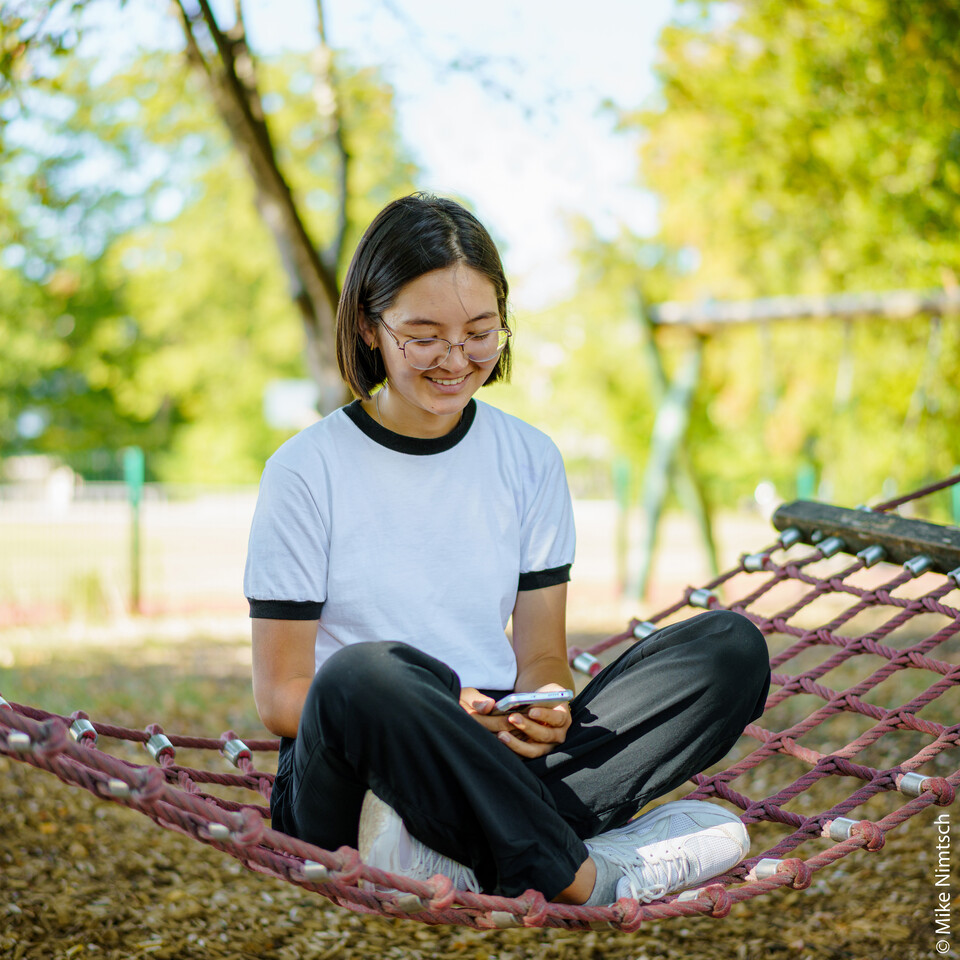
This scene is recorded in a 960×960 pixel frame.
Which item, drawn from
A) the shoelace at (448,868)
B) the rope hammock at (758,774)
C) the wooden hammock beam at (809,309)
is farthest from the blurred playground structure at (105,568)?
the shoelace at (448,868)

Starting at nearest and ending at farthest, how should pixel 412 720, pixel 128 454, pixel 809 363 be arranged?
1. pixel 412 720
2. pixel 128 454
3. pixel 809 363

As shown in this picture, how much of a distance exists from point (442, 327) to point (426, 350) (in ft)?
0.15

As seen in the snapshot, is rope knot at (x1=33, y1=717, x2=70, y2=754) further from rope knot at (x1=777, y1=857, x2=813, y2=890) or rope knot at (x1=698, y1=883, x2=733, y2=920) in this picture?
rope knot at (x1=777, y1=857, x2=813, y2=890)

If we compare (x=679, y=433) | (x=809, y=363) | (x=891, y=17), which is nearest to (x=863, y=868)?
(x=891, y=17)

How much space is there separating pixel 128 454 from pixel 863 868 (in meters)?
6.68

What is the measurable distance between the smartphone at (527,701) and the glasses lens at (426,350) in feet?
1.86

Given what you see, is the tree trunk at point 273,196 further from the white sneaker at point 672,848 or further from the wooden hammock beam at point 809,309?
the white sneaker at point 672,848

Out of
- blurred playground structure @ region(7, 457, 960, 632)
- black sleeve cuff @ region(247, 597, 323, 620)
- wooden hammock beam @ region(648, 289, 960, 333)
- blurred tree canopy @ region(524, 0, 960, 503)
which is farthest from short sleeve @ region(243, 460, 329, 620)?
wooden hammock beam @ region(648, 289, 960, 333)

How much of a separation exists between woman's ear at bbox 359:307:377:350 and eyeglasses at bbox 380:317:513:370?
0.09 meters

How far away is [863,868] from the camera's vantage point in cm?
288

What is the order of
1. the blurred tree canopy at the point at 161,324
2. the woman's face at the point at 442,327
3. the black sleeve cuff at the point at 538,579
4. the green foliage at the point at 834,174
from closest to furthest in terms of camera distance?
the woman's face at the point at 442,327, the black sleeve cuff at the point at 538,579, the green foliage at the point at 834,174, the blurred tree canopy at the point at 161,324

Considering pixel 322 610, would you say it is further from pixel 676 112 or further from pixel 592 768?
pixel 676 112

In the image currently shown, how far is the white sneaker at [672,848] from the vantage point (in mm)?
1702

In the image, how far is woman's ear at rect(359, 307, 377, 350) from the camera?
191 cm
